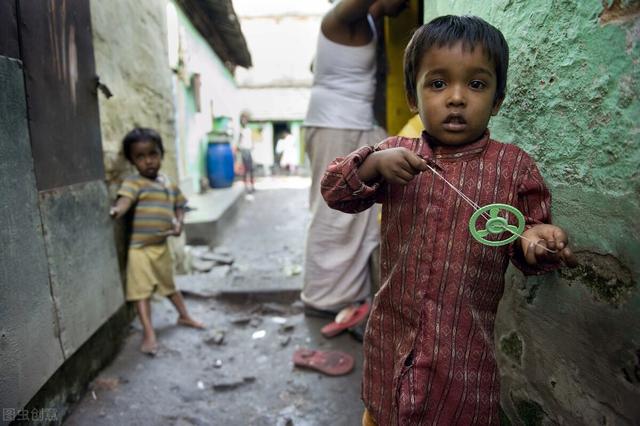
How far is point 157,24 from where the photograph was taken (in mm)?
3695

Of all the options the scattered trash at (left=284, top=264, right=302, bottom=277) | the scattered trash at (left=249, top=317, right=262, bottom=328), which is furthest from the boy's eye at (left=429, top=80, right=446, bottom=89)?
the scattered trash at (left=284, top=264, right=302, bottom=277)

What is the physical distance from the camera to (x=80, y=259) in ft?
7.25

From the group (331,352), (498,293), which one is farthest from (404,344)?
(331,352)

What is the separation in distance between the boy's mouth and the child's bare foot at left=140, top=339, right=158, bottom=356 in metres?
2.46

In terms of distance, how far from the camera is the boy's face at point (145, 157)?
2.87m

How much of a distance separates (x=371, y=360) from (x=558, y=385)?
62cm

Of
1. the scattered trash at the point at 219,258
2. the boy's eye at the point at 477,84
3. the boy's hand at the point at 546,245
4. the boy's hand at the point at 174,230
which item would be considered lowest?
the scattered trash at the point at 219,258

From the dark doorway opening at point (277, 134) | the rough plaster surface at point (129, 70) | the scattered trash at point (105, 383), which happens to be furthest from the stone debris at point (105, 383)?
the dark doorway opening at point (277, 134)

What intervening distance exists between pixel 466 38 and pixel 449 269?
638 millimetres

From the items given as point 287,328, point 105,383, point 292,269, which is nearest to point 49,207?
point 105,383

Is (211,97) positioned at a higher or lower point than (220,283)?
higher

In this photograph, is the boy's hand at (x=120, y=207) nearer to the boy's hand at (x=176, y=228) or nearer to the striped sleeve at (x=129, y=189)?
the striped sleeve at (x=129, y=189)

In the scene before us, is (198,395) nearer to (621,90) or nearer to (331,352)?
(331,352)

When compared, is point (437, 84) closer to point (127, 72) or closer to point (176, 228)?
point (176, 228)
